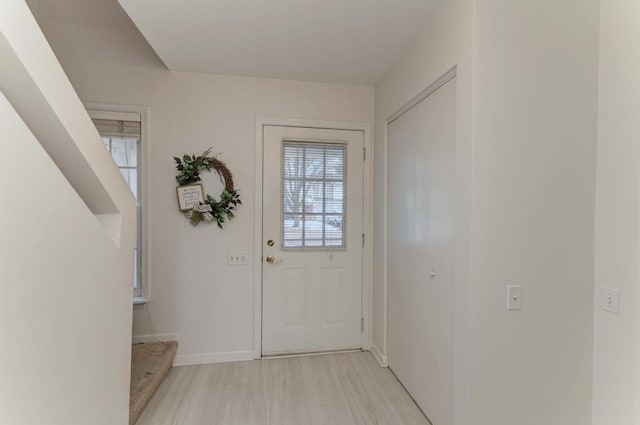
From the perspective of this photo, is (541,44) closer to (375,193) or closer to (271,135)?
(375,193)

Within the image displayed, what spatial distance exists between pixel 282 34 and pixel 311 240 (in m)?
1.65

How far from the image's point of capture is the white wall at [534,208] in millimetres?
1476

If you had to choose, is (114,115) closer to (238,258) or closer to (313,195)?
(238,258)

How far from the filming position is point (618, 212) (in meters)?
1.43

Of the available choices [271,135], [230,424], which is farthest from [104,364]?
[271,135]

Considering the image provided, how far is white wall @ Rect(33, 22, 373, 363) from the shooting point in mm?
2494

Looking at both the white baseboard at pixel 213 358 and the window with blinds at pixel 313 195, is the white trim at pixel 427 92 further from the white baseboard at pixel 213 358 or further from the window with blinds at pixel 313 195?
the white baseboard at pixel 213 358

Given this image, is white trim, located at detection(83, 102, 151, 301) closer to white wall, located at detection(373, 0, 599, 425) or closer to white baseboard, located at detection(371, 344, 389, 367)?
white baseboard, located at detection(371, 344, 389, 367)

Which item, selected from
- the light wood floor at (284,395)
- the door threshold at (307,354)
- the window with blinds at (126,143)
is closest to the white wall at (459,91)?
the light wood floor at (284,395)

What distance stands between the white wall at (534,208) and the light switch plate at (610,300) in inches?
2.3

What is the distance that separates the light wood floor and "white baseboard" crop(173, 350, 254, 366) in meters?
0.05

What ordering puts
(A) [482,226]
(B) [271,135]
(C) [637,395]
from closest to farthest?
(C) [637,395] → (A) [482,226] → (B) [271,135]

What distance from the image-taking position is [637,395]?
136cm

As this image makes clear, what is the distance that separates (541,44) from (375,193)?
1.59 metres
